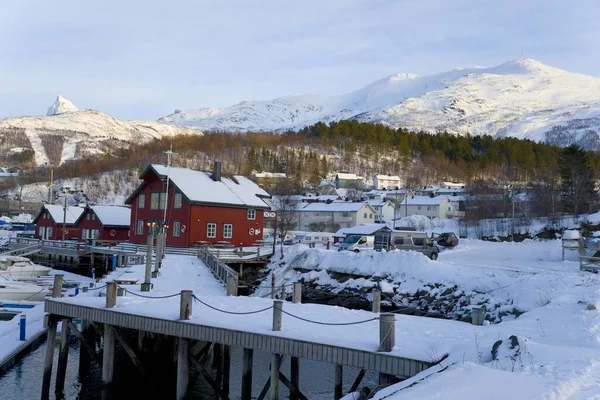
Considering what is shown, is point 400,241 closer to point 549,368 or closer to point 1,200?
point 549,368

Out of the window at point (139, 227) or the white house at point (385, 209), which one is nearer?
the window at point (139, 227)

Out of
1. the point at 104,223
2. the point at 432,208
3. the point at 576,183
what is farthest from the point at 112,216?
the point at 432,208

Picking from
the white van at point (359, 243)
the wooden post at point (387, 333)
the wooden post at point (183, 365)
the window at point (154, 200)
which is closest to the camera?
the wooden post at point (387, 333)

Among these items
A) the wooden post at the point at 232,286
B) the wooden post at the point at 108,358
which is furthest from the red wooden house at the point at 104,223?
the wooden post at the point at 108,358

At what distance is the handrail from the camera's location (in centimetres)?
2760

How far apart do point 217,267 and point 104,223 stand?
36868 mm

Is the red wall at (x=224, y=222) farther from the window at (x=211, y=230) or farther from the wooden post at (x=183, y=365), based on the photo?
the wooden post at (x=183, y=365)

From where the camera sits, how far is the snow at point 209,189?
54.0 meters

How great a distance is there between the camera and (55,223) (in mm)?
72938

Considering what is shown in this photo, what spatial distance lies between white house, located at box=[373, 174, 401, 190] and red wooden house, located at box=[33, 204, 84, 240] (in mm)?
87489

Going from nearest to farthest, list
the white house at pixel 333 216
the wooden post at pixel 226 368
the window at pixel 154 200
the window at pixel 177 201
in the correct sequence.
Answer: the wooden post at pixel 226 368
the window at pixel 177 201
the window at pixel 154 200
the white house at pixel 333 216

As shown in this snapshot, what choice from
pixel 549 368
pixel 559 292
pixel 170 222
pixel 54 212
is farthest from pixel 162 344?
pixel 54 212

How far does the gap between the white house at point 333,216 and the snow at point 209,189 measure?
3692 cm

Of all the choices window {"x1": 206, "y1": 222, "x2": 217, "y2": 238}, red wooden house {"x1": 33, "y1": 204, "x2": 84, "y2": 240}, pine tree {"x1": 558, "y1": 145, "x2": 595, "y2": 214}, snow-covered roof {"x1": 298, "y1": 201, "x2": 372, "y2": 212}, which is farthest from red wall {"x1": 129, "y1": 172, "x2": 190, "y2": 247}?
pine tree {"x1": 558, "y1": 145, "x2": 595, "y2": 214}
